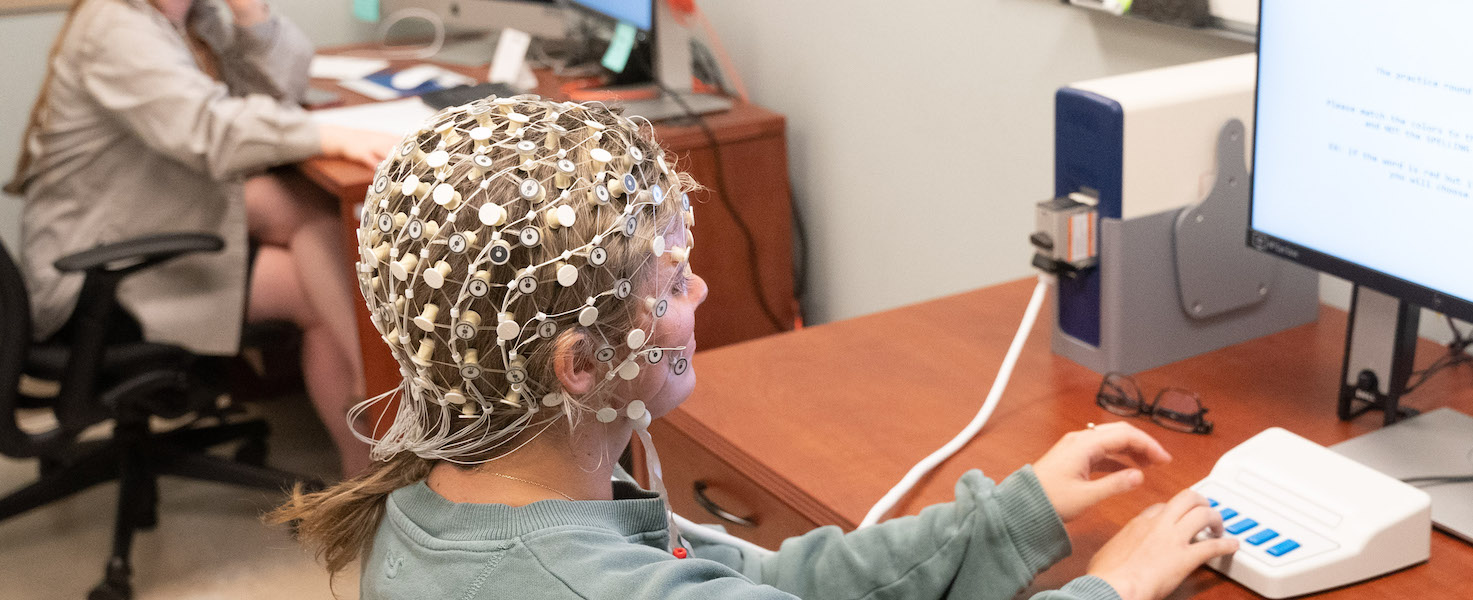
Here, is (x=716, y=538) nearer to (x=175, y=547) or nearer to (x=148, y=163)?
(x=148, y=163)

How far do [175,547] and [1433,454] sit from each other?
2.07 metres

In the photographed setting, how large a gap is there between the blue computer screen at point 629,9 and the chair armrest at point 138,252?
2.59 feet

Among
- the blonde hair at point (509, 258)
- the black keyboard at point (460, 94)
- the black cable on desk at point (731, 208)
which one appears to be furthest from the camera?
the black keyboard at point (460, 94)

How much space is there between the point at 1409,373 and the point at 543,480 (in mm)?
736

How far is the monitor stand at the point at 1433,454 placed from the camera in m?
0.96

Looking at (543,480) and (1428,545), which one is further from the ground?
(543,480)

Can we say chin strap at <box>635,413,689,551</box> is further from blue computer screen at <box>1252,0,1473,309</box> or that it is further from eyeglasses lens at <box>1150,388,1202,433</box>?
blue computer screen at <box>1252,0,1473,309</box>

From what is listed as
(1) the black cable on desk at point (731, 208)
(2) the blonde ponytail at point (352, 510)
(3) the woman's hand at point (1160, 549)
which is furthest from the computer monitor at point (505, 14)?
(3) the woman's hand at point (1160, 549)

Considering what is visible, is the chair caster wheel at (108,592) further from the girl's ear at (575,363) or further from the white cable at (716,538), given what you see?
the girl's ear at (575,363)

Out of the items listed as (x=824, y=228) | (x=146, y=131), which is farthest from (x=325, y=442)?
(x=824, y=228)

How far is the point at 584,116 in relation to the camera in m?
0.84

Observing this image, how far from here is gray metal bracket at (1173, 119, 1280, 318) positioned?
1.23 m

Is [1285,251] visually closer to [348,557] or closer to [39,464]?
[348,557]

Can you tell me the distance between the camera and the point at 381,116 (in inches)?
89.2
